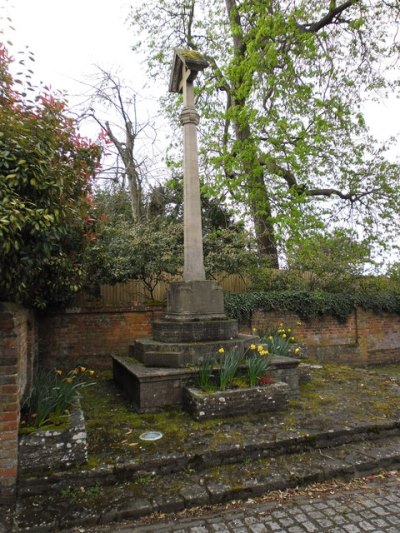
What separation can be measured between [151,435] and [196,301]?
2364mm

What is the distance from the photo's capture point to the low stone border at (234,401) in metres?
4.61

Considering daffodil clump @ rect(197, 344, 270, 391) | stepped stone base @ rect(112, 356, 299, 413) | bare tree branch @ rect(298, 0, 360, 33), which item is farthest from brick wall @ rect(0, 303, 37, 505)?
bare tree branch @ rect(298, 0, 360, 33)

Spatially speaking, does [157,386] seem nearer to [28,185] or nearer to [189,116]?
[28,185]

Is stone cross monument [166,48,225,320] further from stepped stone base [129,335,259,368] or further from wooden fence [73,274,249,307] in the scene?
wooden fence [73,274,249,307]

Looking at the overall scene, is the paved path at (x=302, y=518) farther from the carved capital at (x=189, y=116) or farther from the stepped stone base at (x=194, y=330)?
the carved capital at (x=189, y=116)

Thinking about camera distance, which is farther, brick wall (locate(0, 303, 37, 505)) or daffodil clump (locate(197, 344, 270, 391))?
daffodil clump (locate(197, 344, 270, 391))

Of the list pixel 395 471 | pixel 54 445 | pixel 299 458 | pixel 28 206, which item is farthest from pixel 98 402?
pixel 395 471

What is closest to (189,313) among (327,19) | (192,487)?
(192,487)

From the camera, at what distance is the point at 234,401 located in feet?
15.6

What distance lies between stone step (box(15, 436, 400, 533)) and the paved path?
116 millimetres

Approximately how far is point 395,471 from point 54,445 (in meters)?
3.37

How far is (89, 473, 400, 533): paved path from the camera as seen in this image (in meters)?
2.90

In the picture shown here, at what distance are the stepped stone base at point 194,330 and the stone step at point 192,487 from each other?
226 cm

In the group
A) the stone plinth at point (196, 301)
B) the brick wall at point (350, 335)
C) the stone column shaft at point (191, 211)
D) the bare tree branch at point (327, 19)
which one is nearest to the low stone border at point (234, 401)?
the stone plinth at point (196, 301)
